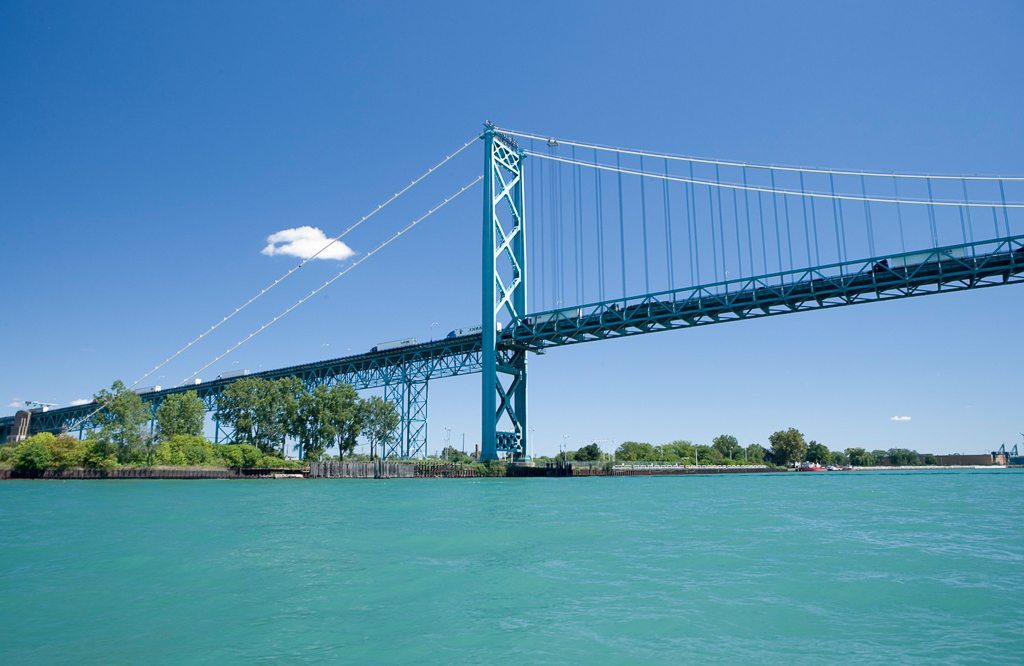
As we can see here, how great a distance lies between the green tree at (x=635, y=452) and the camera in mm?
101438

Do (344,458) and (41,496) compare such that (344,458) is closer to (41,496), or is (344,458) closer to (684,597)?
(41,496)

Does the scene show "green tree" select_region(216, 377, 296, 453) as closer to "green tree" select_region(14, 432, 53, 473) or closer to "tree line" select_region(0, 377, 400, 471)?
"tree line" select_region(0, 377, 400, 471)

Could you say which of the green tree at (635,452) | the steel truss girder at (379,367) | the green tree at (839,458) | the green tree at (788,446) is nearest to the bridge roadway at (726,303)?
the steel truss girder at (379,367)

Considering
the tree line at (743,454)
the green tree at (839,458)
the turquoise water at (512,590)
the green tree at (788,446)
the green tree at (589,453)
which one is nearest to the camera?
the turquoise water at (512,590)

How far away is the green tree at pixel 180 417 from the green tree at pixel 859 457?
13576 cm

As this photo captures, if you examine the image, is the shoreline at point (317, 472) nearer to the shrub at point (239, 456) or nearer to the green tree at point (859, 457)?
the shrub at point (239, 456)

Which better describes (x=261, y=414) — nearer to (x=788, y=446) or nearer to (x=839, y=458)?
(x=788, y=446)

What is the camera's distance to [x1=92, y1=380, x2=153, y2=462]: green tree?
47156 millimetres

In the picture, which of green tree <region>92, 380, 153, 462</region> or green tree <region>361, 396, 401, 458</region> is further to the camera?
green tree <region>361, 396, 401, 458</region>

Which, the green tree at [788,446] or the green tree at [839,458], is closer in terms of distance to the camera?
the green tree at [788,446]

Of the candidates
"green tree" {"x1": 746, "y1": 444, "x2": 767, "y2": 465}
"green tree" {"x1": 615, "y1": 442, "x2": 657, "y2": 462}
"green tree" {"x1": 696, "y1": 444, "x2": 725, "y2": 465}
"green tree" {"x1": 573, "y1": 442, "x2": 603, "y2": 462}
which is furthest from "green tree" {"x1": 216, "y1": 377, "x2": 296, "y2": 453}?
"green tree" {"x1": 746, "y1": 444, "x2": 767, "y2": 465}

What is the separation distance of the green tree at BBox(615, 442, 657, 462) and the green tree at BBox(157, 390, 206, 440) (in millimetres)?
60936

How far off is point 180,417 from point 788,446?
97.7 meters

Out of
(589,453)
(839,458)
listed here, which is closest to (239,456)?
(589,453)
